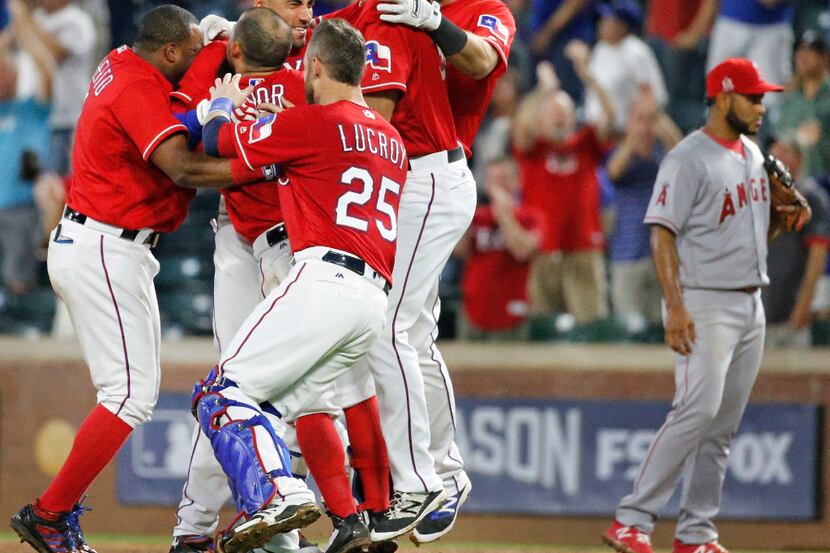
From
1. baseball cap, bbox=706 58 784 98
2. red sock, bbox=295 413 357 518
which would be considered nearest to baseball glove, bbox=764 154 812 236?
baseball cap, bbox=706 58 784 98

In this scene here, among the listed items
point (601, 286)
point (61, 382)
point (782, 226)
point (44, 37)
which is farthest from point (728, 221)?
point (44, 37)

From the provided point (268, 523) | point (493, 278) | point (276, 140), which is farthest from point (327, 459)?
point (493, 278)

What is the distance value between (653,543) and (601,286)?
164 cm

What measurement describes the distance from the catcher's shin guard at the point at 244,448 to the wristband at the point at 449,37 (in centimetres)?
142

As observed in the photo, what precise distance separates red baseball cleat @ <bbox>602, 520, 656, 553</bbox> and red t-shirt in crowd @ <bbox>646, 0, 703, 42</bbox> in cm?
412

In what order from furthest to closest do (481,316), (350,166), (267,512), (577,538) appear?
(481,316) < (577,538) < (350,166) < (267,512)

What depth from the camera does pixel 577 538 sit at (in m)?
7.21

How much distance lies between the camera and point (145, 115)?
445cm

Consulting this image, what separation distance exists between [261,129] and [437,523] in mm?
1638

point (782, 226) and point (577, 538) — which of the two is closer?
point (782, 226)

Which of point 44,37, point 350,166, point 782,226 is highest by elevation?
point 44,37

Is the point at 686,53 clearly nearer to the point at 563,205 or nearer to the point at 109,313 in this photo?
the point at 563,205

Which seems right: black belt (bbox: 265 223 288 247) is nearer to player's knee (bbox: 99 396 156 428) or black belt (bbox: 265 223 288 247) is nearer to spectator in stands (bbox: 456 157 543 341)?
player's knee (bbox: 99 396 156 428)

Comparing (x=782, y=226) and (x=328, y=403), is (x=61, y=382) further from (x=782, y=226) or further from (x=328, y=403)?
(x=782, y=226)
